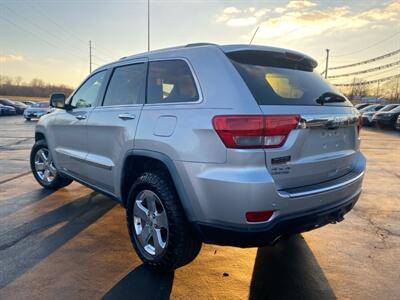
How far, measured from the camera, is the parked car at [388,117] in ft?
69.7

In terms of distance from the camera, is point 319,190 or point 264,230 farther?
point 319,190

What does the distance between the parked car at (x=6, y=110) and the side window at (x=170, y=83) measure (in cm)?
3448

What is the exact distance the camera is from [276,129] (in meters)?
2.56

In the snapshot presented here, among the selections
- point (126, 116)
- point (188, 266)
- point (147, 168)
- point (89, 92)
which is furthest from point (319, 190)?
point (89, 92)

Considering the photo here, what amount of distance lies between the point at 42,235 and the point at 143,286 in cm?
166

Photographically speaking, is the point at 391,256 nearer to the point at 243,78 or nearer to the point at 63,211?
the point at 243,78

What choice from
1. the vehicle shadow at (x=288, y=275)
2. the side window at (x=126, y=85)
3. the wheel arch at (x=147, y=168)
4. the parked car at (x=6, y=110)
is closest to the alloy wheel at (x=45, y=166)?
the side window at (x=126, y=85)

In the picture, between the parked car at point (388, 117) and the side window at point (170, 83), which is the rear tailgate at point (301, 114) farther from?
the parked car at point (388, 117)

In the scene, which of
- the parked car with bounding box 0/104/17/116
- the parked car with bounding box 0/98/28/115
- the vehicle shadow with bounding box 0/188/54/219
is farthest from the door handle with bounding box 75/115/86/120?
the parked car with bounding box 0/98/28/115

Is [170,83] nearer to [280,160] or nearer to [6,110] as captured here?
[280,160]

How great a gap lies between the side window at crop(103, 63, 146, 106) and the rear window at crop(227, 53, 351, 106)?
1.14 m

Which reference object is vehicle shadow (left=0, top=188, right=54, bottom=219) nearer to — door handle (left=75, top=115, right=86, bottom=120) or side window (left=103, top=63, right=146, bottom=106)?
door handle (left=75, top=115, right=86, bottom=120)

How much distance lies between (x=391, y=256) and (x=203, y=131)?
7.88 ft

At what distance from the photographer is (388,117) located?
21.3m
